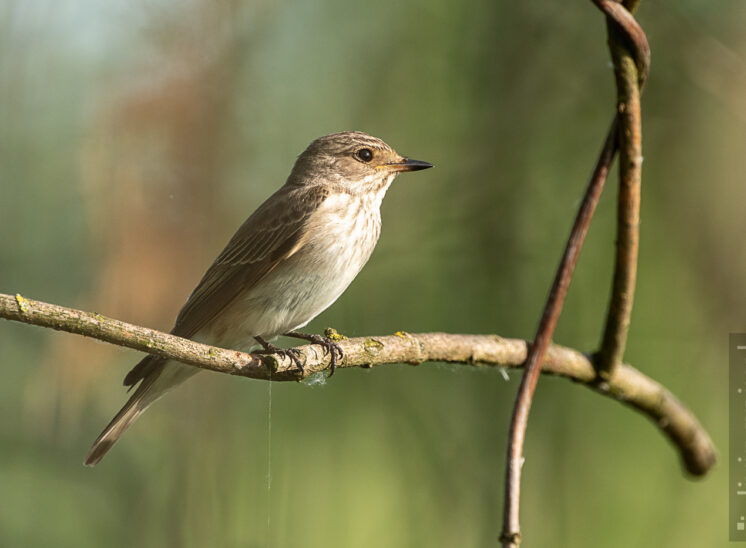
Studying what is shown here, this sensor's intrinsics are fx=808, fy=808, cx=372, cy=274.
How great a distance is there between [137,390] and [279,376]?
27.3 inches

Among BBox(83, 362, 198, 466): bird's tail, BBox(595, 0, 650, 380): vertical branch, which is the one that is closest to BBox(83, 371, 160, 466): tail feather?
BBox(83, 362, 198, 466): bird's tail

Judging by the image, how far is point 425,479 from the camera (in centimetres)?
270

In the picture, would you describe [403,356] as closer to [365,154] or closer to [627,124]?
[627,124]

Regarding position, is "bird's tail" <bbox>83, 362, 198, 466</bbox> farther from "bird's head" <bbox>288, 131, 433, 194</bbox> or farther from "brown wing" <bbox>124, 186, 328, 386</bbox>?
"bird's head" <bbox>288, 131, 433, 194</bbox>

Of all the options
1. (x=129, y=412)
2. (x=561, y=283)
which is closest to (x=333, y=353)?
(x=561, y=283)

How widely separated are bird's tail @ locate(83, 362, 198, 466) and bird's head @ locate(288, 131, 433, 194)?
2.60 ft

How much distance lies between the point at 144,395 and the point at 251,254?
57cm

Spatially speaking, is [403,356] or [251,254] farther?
[251,254]

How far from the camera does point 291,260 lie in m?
2.48

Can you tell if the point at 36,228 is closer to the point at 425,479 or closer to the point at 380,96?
the point at 380,96

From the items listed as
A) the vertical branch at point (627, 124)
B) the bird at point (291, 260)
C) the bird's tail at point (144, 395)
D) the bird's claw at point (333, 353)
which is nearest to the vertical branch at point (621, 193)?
the vertical branch at point (627, 124)

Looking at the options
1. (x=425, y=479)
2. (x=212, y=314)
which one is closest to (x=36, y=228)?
(x=212, y=314)

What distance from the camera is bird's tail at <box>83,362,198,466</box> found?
78.5 inches

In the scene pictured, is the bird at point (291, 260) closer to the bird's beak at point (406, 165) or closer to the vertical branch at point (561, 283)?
the bird's beak at point (406, 165)
